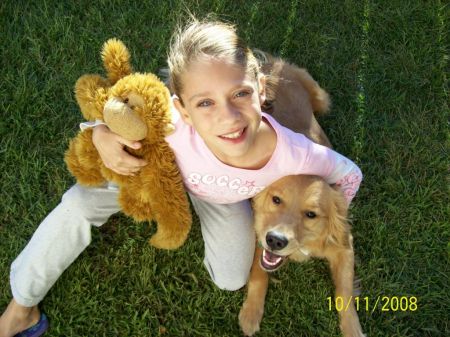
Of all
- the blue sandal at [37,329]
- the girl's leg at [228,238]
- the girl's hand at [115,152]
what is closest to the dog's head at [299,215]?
the girl's leg at [228,238]

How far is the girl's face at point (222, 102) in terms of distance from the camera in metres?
1.97

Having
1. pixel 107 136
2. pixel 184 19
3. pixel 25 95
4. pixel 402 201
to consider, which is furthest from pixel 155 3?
pixel 402 201

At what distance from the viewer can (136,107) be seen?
2010 mm

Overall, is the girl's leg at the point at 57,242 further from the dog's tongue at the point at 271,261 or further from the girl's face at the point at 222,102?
the dog's tongue at the point at 271,261

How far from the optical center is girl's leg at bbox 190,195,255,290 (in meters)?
2.56

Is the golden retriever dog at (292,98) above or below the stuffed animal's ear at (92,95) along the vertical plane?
below

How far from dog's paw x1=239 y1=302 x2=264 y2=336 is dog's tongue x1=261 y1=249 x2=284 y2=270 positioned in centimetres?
26

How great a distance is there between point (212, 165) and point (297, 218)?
45 cm

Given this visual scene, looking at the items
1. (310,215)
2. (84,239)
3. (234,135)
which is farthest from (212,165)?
(84,239)

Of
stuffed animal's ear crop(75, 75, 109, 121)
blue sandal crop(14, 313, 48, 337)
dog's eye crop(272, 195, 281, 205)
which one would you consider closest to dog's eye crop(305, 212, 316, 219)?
dog's eye crop(272, 195, 281, 205)

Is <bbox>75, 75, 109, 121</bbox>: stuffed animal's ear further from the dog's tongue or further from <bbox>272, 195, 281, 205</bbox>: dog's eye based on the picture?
the dog's tongue

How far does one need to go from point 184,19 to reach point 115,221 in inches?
60.4

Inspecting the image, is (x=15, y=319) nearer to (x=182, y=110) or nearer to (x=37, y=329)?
(x=37, y=329)
